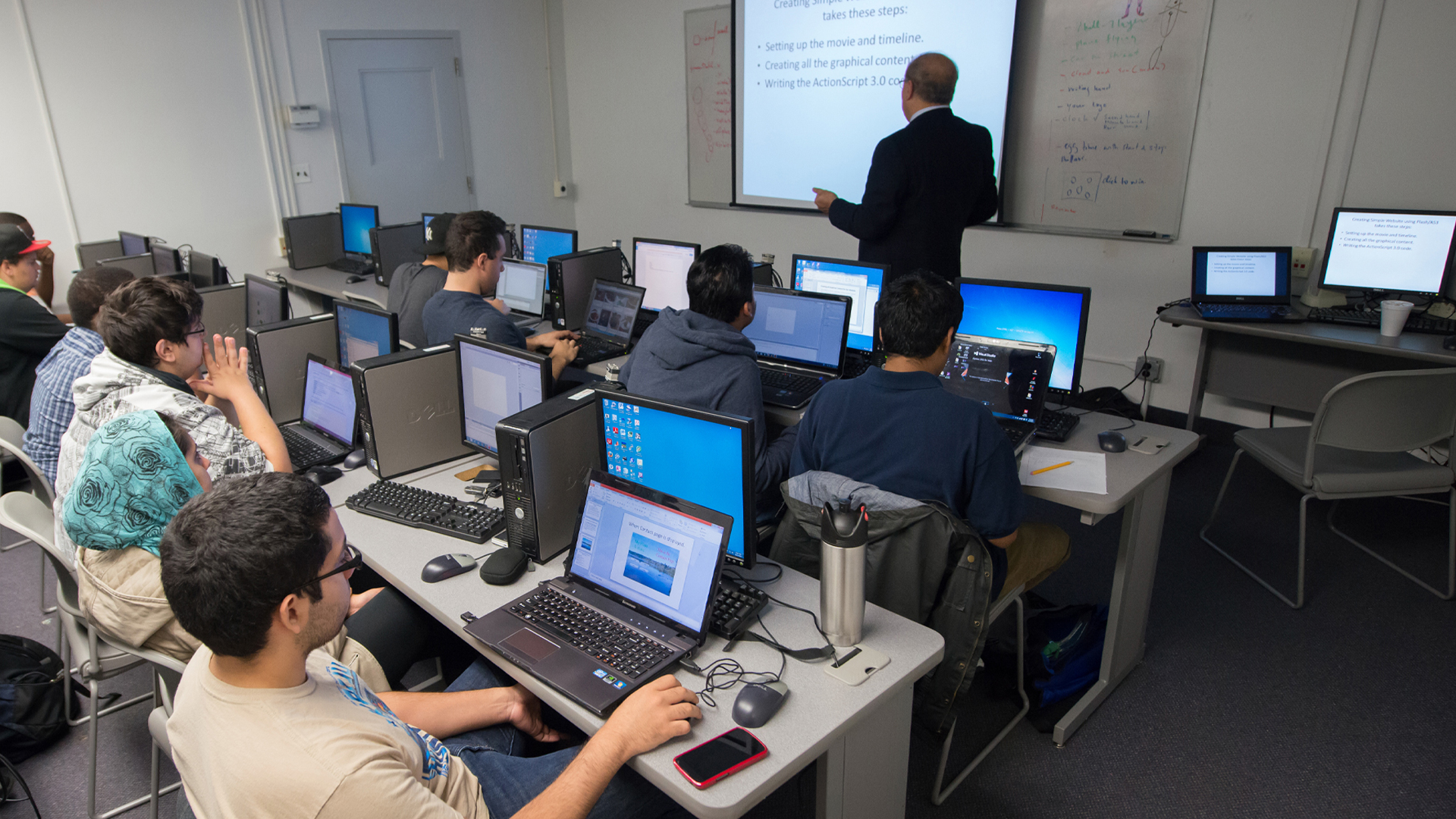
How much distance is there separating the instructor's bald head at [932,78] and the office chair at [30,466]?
3219mm

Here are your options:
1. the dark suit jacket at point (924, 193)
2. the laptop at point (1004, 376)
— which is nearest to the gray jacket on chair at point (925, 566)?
the laptop at point (1004, 376)

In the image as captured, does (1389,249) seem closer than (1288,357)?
Yes

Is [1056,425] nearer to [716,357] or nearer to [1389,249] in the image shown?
[716,357]

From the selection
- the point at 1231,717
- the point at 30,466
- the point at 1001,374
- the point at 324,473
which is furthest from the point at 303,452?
the point at 1231,717

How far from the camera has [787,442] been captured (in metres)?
2.54

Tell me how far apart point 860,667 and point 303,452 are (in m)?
1.96

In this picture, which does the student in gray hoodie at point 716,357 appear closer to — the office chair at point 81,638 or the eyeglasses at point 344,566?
the eyeglasses at point 344,566

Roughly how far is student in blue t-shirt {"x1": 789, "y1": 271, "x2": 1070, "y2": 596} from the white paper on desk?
25 centimetres

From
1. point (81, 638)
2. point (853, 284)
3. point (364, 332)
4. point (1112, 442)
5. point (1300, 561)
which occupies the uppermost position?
point (853, 284)

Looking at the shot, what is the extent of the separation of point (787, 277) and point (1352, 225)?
3015 mm

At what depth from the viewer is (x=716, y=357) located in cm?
231

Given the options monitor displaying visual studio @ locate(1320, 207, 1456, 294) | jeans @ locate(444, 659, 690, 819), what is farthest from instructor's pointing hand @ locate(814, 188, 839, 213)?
jeans @ locate(444, 659, 690, 819)

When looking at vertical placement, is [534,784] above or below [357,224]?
below

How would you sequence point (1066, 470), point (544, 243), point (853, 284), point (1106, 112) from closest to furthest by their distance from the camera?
point (1066, 470) < point (853, 284) < point (1106, 112) < point (544, 243)
